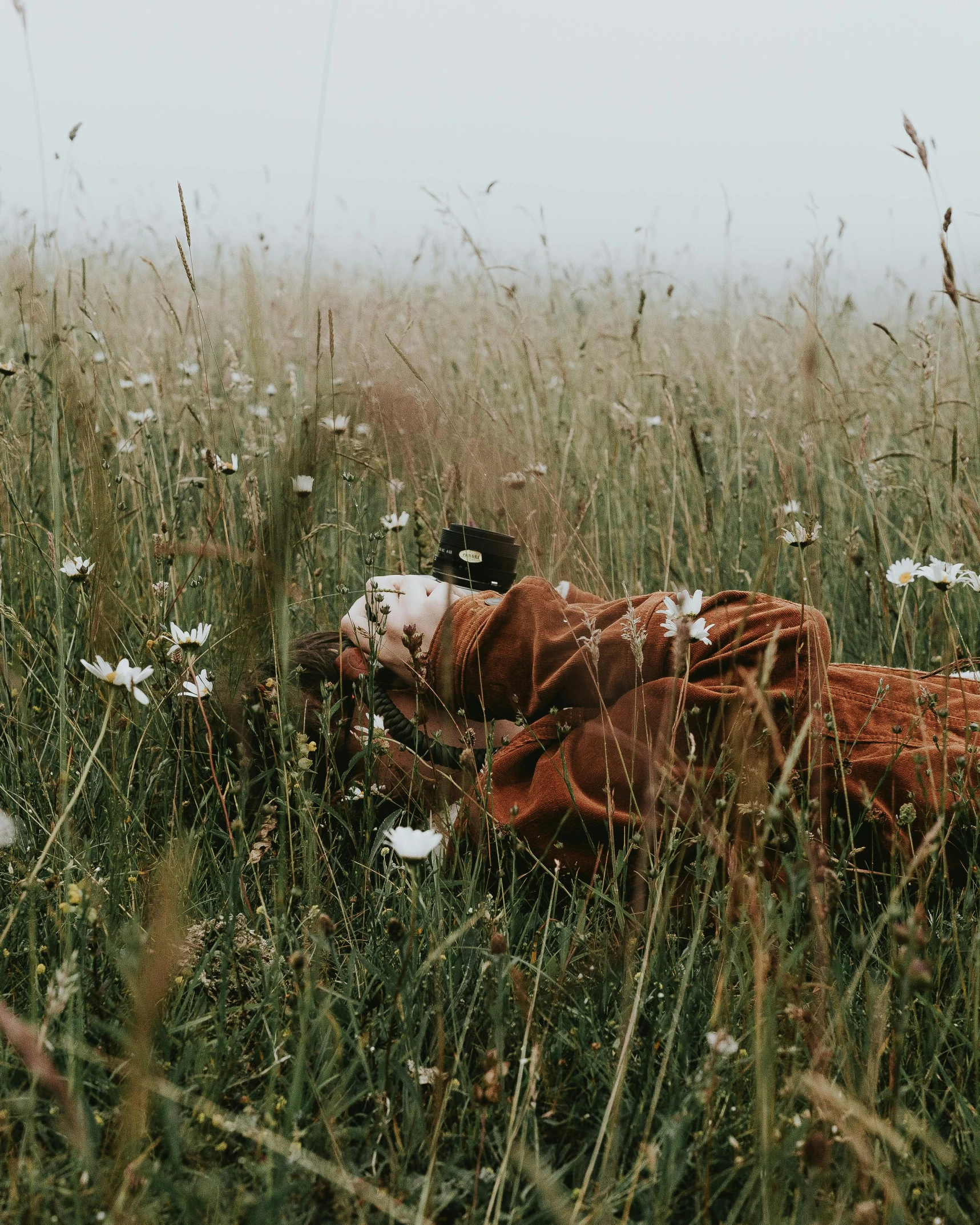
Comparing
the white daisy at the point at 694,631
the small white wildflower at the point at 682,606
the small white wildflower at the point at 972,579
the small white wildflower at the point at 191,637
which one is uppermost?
the small white wildflower at the point at 682,606

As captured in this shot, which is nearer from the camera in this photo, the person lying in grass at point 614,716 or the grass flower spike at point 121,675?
the grass flower spike at point 121,675

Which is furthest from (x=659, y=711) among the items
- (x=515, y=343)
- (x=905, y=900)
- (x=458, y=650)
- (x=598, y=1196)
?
(x=515, y=343)

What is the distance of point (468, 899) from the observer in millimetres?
1396

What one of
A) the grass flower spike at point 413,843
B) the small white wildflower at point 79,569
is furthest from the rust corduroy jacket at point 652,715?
the small white wildflower at point 79,569

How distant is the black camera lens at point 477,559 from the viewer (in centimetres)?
178

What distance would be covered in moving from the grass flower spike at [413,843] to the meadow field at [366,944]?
66 millimetres

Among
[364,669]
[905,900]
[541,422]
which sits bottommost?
[905,900]

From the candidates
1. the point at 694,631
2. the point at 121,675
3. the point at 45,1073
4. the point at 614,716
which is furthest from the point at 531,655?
the point at 45,1073

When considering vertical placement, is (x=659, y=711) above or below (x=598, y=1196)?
above

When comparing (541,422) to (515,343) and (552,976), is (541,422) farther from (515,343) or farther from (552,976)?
(552,976)

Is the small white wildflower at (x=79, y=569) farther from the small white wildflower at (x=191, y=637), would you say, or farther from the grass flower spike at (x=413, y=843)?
the grass flower spike at (x=413, y=843)

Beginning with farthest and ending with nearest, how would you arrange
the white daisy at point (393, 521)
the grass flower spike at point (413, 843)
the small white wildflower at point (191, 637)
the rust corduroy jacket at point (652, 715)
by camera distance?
the white daisy at point (393, 521) < the rust corduroy jacket at point (652, 715) < the small white wildflower at point (191, 637) < the grass flower spike at point (413, 843)

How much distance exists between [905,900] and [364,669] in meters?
0.93

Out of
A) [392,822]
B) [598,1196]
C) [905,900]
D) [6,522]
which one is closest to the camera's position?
[598,1196]
